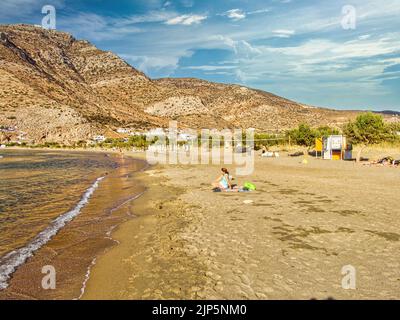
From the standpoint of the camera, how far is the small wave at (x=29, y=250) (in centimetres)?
731

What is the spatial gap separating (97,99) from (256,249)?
10467 cm

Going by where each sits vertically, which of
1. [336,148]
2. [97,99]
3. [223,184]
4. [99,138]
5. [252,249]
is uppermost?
[97,99]

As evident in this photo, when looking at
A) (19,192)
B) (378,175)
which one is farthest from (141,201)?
(378,175)

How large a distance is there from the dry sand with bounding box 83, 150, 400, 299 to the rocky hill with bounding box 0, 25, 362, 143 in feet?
274

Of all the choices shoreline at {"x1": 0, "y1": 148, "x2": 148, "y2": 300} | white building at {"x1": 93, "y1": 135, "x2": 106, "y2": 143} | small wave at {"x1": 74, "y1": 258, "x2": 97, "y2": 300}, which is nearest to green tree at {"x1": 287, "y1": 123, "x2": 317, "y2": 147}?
shoreline at {"x1": 0, "y1": 148, "x2": 148, "y2": 300}

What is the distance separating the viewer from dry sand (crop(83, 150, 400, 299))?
19.3 feet

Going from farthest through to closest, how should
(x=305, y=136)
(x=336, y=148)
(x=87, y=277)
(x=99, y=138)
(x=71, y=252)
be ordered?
(x=99, y=138) → (x=305, y=136) → (x=336, y=148) → (x=71, y=252) → (x=87, y=277)

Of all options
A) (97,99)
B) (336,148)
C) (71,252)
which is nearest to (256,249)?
(71,252)

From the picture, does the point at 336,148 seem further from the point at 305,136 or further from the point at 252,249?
the point at 252,249

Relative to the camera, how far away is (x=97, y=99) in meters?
105

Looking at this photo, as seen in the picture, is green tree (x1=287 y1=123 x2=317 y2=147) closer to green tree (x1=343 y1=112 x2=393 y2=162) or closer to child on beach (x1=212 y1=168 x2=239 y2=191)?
green tree (x1=343 y1=112 x2=393 y2=162)

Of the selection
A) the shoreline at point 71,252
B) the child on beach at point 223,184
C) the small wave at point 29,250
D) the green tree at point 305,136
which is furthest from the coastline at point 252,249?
the green tree at point 305,136

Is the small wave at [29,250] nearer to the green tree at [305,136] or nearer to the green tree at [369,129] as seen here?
the green tree at [369,129]

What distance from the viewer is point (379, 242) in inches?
314
